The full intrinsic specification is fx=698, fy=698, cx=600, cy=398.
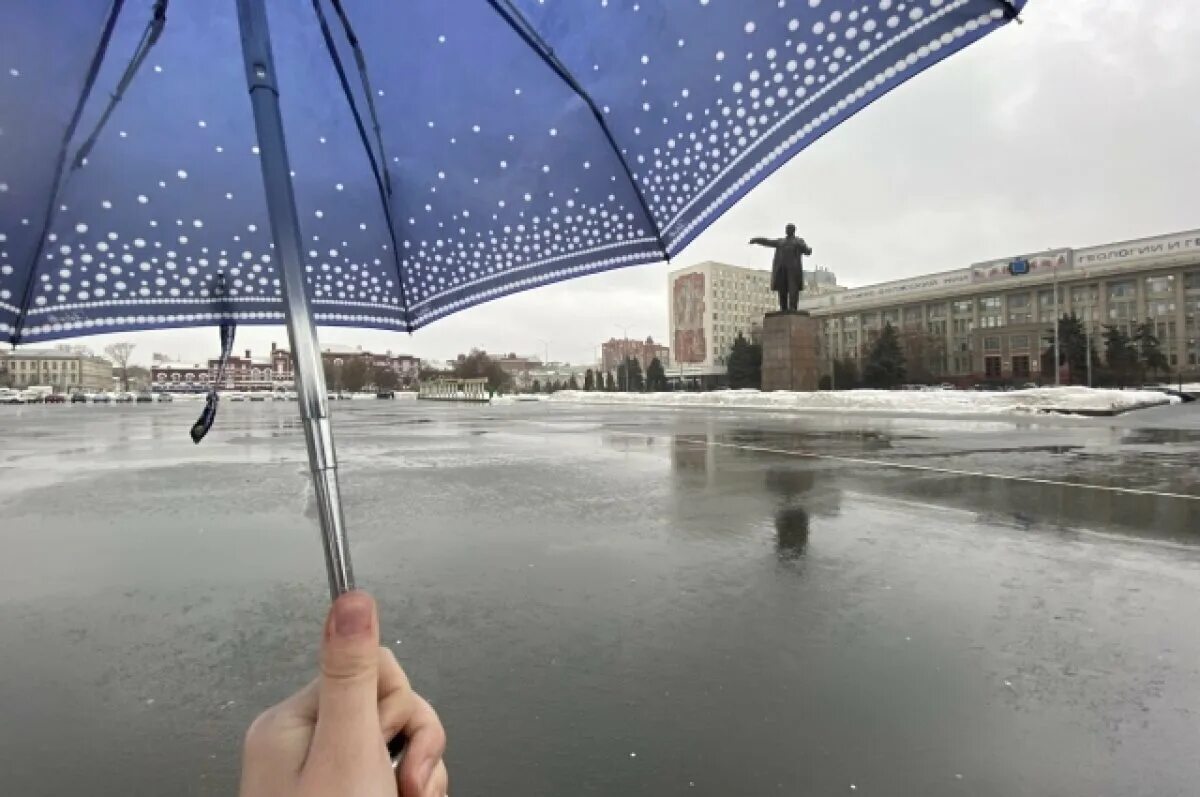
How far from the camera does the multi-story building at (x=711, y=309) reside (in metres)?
121

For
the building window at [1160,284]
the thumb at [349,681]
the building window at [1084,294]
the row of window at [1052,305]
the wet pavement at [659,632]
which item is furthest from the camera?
the building window at [1084,294]

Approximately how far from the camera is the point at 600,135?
2084 millimetres

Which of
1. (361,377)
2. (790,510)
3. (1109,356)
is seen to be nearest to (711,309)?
(361,377)

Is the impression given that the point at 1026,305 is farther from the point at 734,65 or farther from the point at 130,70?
the point at 130,70

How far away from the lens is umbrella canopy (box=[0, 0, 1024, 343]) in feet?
5.38

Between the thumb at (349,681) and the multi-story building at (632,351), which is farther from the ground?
the multi-story building at (632,351)

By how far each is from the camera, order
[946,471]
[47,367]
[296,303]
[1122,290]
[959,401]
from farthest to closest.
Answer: [47,367], [1122,290], [959,401], [946,471], [296,303]

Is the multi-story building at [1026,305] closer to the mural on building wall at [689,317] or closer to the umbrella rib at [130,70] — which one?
the mural on building wall at [689,317]

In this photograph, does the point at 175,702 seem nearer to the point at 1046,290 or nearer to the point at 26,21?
the point at 26,21

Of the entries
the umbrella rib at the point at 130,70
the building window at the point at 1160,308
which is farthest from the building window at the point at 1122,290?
the umbrella rib at the point at 130,70

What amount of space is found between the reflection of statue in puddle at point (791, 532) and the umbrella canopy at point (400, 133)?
3352mm

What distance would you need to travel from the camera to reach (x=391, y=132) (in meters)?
1.96

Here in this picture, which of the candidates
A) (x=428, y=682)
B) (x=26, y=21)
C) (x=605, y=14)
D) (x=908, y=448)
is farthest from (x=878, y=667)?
(x=908, y=448)

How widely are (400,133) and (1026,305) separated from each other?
110170 millimetres
